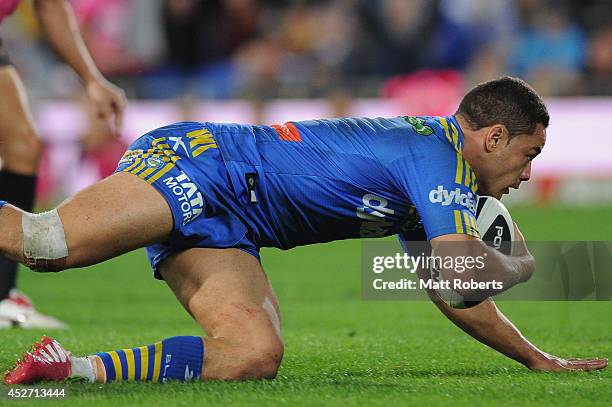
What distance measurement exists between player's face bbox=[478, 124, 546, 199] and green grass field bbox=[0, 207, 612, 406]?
0.75 m

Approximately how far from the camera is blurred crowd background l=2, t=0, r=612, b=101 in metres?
14.0

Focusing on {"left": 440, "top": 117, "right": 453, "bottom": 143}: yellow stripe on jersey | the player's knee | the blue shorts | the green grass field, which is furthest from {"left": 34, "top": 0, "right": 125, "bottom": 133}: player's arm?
the player's knee

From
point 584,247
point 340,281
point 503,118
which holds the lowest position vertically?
point 340,281

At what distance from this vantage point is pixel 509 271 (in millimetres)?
4383

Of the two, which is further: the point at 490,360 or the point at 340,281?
the point at 340,281

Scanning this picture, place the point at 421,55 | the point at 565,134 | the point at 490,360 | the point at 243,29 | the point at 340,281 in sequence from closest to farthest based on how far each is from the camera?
the point at 490,360 → the point at 340,281 → the point at 565,134 → the point at 421,55 → the point at 243,29

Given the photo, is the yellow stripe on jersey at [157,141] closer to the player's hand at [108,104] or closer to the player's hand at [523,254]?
the player's hand at [108,104]

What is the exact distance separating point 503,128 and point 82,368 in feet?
5.79

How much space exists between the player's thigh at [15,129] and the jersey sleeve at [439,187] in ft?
8.25

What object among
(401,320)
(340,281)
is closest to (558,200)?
(340,281)

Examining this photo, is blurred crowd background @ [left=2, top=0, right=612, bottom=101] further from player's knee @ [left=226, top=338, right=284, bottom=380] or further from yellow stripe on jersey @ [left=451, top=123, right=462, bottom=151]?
player's knee @ [left=226, top=338, right=284, bottom=380]

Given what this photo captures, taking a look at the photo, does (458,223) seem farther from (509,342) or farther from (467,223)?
(509,342)

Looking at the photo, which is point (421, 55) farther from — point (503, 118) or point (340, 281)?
point (503, 118)

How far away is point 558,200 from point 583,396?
9639 mm
